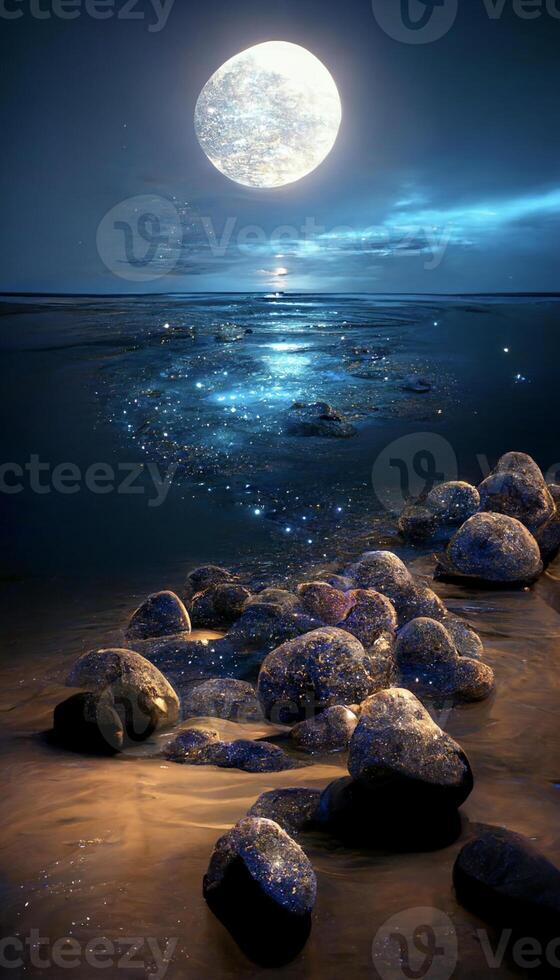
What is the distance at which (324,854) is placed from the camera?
5.56 ft

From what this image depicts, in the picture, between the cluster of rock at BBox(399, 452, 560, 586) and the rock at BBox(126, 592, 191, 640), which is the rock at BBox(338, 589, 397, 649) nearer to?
the rock at BBox(126, 592, 191, 640)

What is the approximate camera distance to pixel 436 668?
2.83 m

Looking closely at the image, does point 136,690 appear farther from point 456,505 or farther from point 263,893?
point 456,505

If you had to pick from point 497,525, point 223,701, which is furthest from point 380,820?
point 497,525

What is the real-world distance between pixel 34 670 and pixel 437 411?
8.97 meters

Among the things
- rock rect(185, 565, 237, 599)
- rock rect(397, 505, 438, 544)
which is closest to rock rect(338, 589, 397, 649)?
rock rect(185, 565, 237, 599)

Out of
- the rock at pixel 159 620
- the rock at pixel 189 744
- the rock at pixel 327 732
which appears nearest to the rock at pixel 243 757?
the rock at pixel 189 744

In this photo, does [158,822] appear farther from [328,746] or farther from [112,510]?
[112,510]

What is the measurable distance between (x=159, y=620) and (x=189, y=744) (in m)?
1.23

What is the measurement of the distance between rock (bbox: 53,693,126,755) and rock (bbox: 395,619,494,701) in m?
1.26

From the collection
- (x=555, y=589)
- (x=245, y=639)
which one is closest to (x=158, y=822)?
(x=245, y=639)

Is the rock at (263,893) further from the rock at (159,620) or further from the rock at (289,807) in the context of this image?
the rock at (159,620)

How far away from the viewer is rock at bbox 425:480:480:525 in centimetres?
502

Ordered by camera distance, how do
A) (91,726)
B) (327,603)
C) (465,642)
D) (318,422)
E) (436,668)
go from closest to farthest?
(91,726) < (436,668) < (465,642) < (327,603) < (318,422)
